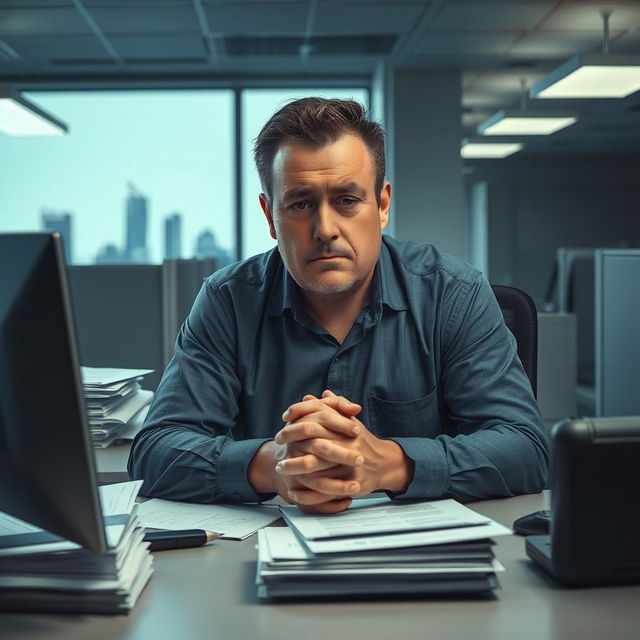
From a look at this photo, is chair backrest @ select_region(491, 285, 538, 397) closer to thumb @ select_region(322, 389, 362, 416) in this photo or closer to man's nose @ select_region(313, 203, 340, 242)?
man's nose @ select_region(313, 203, 340, 242)

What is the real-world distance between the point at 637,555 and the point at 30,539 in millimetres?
616

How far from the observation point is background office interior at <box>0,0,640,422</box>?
4.94m

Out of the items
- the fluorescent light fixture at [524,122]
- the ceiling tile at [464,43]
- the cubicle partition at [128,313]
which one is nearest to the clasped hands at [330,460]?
the cubicle partition at [128,313]

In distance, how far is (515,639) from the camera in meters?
0.69

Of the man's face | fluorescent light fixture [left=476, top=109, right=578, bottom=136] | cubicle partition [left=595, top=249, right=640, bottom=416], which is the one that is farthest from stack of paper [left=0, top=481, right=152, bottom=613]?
fluorescent light fixture [left=476, top=109, right=578, bottom=136]

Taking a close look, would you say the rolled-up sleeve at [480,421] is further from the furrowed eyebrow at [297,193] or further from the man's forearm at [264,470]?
the furrowed eyebrow at [297,193]

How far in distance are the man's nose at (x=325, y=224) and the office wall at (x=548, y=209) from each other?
10.2m

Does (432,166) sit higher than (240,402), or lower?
higher

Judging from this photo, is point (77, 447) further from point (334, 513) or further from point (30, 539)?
point (334, 513)

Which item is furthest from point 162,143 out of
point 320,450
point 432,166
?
point 320,450

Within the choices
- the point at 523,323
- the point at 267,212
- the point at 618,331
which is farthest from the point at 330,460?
the point at 618,331

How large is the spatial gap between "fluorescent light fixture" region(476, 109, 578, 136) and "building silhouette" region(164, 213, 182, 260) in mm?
2749

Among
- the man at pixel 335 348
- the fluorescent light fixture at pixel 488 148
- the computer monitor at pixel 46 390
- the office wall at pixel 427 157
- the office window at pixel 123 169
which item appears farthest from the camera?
the fluorescent light fixture at pixel 488 148

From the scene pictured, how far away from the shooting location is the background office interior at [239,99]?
494 centimetres
